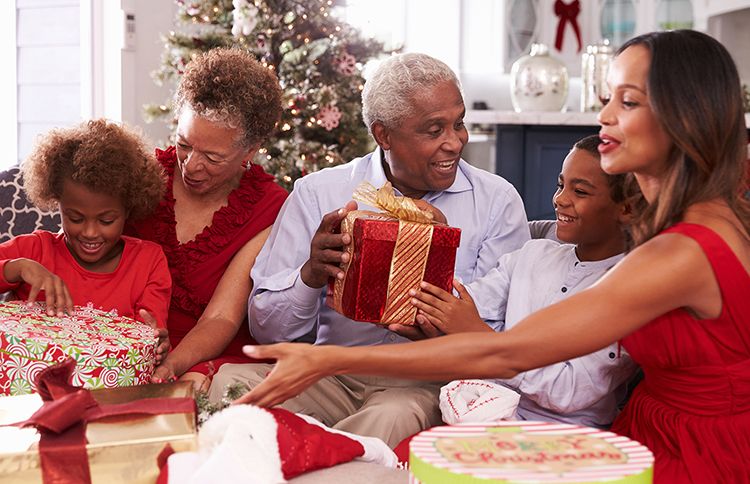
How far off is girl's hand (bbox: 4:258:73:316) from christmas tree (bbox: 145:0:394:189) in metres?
2.29

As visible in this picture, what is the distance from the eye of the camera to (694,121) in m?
1.63

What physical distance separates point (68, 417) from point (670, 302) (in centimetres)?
93

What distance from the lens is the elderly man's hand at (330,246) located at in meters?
2.12

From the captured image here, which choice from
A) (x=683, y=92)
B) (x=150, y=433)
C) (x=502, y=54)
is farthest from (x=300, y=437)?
(x=502, y=54)

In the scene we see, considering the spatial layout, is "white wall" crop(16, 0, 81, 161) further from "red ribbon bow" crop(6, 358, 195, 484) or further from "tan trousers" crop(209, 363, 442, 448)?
"red ribbon bow" crop(6, 358, 195, 484)

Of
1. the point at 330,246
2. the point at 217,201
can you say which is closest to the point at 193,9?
the point at 217,201

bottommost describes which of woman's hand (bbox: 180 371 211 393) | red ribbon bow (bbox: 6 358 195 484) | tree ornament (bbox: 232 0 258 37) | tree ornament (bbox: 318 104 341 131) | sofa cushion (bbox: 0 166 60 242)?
woman's hand (bbox: 180 371 211 393)

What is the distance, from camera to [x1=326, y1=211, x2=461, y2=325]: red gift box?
79.1 inches

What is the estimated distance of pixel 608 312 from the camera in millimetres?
1534

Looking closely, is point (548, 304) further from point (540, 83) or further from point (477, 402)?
point (540, 83)

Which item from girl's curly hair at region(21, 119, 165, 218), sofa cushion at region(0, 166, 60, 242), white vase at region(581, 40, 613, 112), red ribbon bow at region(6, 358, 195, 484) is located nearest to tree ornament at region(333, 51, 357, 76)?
white vase at region(581, 40, 613, 112)

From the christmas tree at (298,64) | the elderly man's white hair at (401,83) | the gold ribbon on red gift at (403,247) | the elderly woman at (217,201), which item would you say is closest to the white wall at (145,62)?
the christmas tree at (298,64)

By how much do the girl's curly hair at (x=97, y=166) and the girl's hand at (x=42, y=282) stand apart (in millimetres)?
220

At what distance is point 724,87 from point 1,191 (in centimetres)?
210
